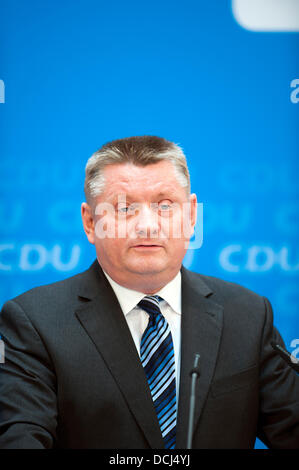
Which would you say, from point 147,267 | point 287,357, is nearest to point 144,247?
point 147,267

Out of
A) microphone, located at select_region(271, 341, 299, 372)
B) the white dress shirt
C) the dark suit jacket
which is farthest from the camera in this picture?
the white dress shirt

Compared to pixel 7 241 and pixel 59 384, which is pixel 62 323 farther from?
pixel 7 241

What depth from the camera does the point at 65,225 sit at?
2.02m

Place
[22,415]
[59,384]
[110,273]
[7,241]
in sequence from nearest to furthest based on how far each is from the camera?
1. [22,415]
2. [59,384]
3. [110,273]
4. [7,241]

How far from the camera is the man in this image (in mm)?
1420

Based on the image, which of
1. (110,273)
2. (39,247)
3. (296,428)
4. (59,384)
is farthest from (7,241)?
(296,428)

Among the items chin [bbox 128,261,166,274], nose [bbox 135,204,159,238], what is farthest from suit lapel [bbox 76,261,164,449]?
nose [bbox 135,204,159,238]

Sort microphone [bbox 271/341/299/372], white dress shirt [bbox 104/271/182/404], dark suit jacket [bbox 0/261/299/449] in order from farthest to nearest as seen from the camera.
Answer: white dress shirt [bbox 104/271/182/404] → dark suit jacket [bbox 0/261/299/449] → microphone [bbox 271/341/299/372]

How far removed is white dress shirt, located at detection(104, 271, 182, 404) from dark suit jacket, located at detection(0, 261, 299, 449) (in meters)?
0.03

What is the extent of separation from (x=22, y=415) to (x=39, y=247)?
32.8 inches

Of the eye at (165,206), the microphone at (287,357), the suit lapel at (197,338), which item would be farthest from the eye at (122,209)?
the microphone at (287,357)

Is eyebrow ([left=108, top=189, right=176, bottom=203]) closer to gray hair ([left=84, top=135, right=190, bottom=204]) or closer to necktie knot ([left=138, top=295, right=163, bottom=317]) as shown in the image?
gray hair ([left=84, top=135, right=190, bottom=204])

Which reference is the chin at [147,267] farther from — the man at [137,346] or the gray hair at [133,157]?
the gray hair at [133,157]

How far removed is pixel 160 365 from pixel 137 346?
91mm
